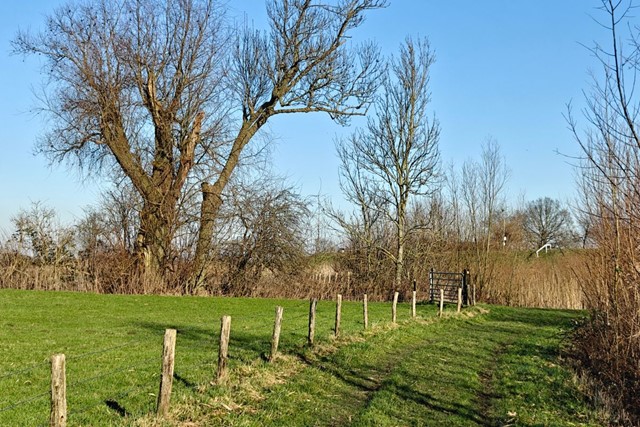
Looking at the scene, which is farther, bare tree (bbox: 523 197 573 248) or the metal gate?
bare tree (bbox: 523 197 573 248)

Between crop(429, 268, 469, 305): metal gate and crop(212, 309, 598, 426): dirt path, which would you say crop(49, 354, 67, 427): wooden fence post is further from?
crop(429, 268, 469, 305): metal gate

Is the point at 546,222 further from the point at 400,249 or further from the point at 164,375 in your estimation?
the point at 164,375

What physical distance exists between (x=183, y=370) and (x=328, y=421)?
10.5 feet

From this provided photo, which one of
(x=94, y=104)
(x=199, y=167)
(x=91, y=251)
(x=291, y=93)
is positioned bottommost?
(x=91, y=251)

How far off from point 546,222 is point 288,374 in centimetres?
6369

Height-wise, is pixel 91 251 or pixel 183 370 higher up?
pixel 91 251

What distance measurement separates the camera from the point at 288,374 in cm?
1057

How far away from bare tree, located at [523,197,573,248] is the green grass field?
157ft

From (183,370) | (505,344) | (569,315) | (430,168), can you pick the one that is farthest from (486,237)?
(183,370)

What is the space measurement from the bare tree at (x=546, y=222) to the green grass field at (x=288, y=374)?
157 ft

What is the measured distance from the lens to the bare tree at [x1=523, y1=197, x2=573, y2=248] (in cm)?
6425

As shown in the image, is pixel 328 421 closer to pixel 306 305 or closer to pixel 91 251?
pixel 306 305

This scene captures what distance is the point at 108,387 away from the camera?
8.73m

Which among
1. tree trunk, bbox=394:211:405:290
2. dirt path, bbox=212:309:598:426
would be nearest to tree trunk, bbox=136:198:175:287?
tree trunk, bbox=394:211:405:290
